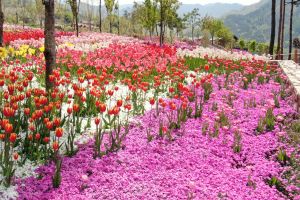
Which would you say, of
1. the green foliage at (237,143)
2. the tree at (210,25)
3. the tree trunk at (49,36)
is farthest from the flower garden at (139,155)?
the tree at (210,25)

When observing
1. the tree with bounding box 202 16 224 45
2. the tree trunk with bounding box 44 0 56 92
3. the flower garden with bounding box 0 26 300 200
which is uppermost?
the tree with bounding box 202 16 224 45

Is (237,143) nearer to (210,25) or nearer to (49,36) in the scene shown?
(49,36)

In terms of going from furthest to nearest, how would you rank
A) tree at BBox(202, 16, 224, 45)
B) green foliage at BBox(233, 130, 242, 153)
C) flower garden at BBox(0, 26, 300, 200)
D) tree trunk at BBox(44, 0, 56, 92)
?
tree at BBox(202, 16, 224, 45), tree trunk at BBox(44, 0, 56, 92), green foliage at BBox(233, 130, 242, 153), flower garden at BBox(0, 26, 300, 200)

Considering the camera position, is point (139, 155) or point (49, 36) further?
point (49, 36)

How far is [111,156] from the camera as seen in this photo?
6.94m

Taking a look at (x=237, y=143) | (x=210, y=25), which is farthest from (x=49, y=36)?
(x=210, y=25)

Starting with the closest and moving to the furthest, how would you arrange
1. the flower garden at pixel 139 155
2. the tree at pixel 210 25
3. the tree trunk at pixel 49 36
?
the flower garden at pixel 139 155 < the tree trunk at pixel 49 36 < the tree at pixel 210 25

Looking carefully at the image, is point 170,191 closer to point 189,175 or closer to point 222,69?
point 189,175

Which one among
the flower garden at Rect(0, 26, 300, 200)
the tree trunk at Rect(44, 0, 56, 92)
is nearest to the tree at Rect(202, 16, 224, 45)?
the flower garden at Rect(0, 26, 300, 200)

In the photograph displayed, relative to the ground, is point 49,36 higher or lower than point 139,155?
higher

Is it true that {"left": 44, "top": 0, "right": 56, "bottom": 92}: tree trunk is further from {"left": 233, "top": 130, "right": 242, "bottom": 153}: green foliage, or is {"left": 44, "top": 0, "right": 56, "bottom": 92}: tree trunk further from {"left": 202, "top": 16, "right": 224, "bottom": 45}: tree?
{"left": 202, "top": 16, "right": 224, "bottom": 45}: tree

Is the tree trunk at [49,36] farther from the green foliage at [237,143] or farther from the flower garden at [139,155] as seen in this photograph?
the green foliage at [237,143]

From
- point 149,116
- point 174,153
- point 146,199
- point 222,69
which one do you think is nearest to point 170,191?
point 146,199

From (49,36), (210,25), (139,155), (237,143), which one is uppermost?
(210,25)
